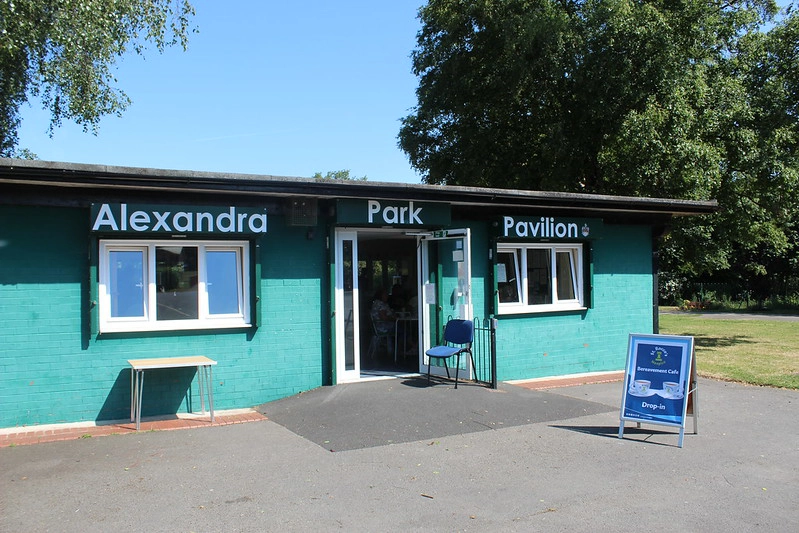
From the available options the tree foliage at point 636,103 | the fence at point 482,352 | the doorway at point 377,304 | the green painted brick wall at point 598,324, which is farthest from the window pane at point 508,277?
the tree foliage at point 636,103

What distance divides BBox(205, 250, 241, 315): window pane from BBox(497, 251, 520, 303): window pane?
4.32m

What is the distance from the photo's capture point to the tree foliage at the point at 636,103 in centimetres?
1641

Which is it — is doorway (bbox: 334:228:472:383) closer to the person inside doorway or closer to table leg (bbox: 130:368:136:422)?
the person inside doorway

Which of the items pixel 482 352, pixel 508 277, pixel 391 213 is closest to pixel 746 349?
pixel 508 277

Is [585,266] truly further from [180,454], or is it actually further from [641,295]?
[180,454]

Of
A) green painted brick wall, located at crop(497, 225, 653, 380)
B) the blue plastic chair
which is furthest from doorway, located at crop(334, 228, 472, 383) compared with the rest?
green painted brick wall, located at crop(497, 225, 653, 380)

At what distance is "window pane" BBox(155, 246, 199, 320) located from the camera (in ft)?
27.6

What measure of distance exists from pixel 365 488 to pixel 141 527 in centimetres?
174

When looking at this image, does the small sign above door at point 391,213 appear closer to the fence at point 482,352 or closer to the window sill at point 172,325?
the fence at point 482,352

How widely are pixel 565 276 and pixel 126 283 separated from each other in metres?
7.21

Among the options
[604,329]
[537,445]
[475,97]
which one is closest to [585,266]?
[604,329]

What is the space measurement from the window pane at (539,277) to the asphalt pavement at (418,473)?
2.92 metres

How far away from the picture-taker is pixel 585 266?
38.4 feet

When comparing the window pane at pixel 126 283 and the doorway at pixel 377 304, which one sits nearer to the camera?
the window pane at pixel 126 283
